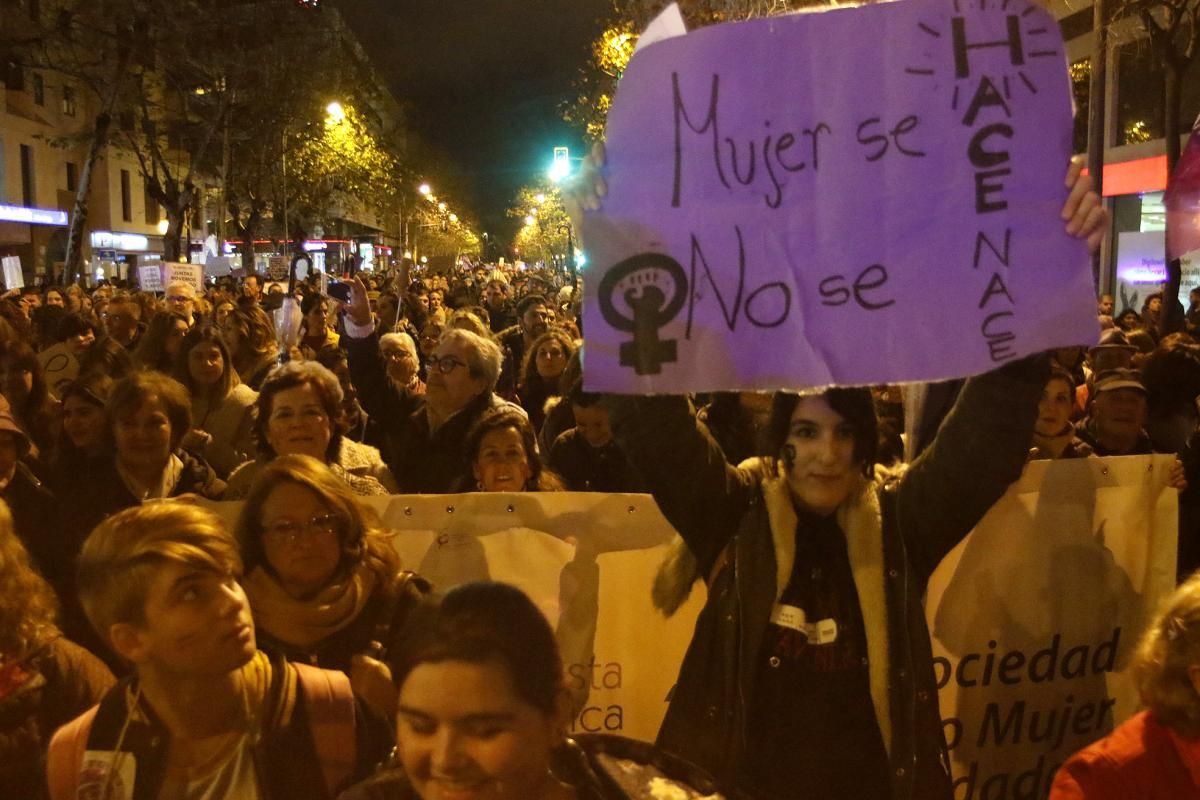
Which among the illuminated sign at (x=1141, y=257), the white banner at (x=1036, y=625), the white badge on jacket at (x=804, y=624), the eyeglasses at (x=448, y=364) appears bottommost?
the white banner at (x=1036, y=625)

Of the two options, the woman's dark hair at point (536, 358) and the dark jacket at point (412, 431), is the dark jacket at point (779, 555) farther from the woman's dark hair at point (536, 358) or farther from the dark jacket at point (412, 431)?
the woman's dark hair at point (536, 358)

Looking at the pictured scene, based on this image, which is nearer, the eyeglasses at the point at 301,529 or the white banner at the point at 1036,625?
the eyeglasses at the point at 301,529

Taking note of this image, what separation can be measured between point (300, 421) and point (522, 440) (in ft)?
2.80

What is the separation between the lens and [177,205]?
1099 inches

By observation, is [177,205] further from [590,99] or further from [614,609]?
[614,609]

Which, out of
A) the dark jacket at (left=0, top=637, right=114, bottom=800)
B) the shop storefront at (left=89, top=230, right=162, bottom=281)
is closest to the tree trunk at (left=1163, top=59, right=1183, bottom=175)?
the dark jacket at (left=0, top=637, right=114, bottom=800)

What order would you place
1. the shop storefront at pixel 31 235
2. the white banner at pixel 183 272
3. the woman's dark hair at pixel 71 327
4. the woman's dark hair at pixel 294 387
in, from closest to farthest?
the woman's dark hair at pixel 294 387
the woman's dark hair at pixel 71 327
the white banner at pixel 183 272
the shop storefront at pixel 31 235

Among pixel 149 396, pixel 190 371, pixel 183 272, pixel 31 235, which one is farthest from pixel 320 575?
pixel 31 235

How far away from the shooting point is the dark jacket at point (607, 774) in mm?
1749

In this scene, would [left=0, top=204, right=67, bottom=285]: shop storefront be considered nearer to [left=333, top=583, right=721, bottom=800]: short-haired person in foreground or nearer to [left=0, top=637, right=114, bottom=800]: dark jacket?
[left=0, top=637, right=114, bottom=800]: dark jacket

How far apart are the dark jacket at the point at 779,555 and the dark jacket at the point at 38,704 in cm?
142

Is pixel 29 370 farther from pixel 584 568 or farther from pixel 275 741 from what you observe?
pixel 275 741

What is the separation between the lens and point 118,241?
47781 mm

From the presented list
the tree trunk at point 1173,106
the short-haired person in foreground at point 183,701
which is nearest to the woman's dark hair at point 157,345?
the short-haired person in foreground at point 183,701
